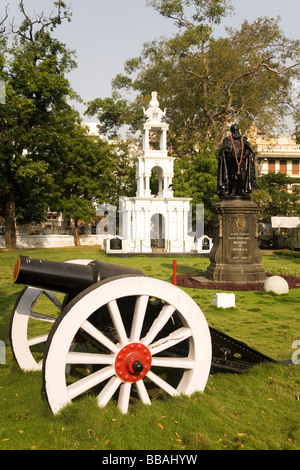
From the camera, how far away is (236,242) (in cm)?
1280

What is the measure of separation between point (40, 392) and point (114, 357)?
116 cm

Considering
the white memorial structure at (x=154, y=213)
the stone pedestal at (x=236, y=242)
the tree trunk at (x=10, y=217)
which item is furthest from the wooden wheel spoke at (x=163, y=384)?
the tree trunk at (x=10, y=217)

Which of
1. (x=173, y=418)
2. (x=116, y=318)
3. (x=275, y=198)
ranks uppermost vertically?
(x=275, y=198)

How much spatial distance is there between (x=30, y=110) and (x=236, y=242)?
20524 mm

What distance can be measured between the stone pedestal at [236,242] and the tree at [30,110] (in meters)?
18.1

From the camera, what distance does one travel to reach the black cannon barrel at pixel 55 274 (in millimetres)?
3662

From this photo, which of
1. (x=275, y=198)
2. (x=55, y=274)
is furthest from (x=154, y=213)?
(x=55, y=274)

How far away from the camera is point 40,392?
13.7ft

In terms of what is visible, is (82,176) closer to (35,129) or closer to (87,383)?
(35,129)

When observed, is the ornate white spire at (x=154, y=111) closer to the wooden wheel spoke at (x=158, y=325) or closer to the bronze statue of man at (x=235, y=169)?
the bronze statue of man at (x=235, y=169)

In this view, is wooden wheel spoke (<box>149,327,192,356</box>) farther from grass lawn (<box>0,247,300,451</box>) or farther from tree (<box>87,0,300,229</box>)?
tree (<box>87,0,300,229</box>)

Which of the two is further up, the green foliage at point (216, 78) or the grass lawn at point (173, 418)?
the green foliage at point (216, 78)

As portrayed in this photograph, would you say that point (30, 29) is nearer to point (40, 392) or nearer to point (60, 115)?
point (60, 115)

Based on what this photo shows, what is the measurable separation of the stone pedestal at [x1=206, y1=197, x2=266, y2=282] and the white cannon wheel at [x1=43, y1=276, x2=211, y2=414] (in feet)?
29.5
